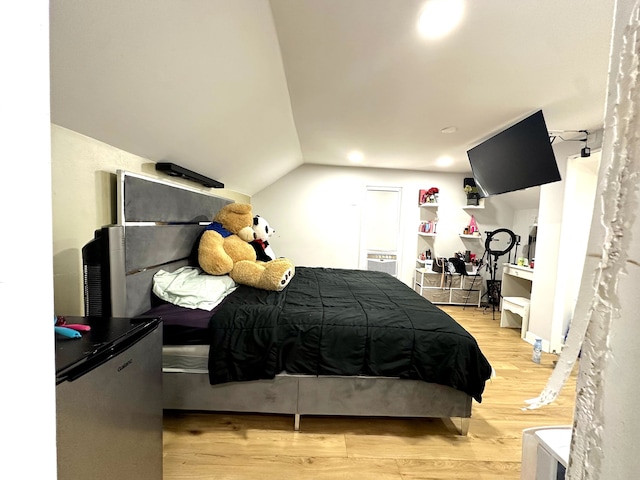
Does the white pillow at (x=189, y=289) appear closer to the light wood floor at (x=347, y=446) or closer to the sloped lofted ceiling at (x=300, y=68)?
the light wood floor at (x=347, y=446)

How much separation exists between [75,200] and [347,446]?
1.98 m

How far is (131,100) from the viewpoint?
1.36m

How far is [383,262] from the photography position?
506 cm

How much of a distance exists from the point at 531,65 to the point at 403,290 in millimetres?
1811

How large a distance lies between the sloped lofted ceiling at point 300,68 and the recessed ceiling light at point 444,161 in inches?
49.8

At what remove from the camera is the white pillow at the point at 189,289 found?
180 cm

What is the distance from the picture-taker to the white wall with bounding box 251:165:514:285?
4.77 meters

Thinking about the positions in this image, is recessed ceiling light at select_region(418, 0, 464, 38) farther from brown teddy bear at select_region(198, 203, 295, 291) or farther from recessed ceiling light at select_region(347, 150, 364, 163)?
recessed ceiling light at select_region(347, 150, 364, 163)

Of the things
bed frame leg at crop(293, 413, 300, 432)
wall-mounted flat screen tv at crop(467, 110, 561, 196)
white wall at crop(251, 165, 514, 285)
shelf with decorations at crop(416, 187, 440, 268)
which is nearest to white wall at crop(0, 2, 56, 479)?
bed frame leg at crop(293, 413, 300, 432)

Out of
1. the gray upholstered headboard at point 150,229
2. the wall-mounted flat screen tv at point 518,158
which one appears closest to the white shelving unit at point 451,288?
the wall-mounted flat screen tv at point 518,158

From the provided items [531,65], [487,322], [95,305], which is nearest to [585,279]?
[95,305]

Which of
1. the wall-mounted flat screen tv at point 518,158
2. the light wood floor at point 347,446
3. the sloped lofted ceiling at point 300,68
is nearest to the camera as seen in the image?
the sloped lofted ceiling at point 300,68

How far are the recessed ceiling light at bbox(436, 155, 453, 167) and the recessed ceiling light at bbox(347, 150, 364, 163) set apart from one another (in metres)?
1.11

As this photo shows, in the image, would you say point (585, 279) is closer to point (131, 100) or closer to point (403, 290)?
point (131, 100)
